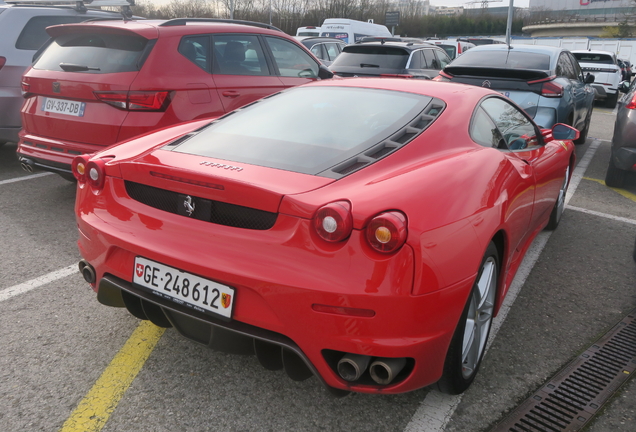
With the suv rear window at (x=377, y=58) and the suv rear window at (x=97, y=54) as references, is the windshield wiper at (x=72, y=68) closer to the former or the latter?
the suv rear window at (x=97, y=54)

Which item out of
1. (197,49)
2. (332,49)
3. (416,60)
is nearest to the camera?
(197,49)

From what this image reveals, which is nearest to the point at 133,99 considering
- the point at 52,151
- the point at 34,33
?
the point at 52,151

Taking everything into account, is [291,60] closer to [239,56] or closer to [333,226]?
[239,56]

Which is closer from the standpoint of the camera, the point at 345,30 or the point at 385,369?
the point at 385,369

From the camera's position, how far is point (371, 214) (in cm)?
Result: 197

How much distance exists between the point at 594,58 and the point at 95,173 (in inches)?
807

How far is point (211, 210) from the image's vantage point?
7.15 ft

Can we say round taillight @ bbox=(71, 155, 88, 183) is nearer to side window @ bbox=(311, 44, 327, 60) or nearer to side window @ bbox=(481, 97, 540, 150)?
side window @ bbox=(481, 97, 540, 150)

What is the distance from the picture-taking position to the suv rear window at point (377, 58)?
9.97 m

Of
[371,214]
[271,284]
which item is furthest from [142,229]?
[371,214]

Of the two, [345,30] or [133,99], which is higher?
[345,30]

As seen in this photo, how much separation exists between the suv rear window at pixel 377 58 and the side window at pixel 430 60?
66 centimetres

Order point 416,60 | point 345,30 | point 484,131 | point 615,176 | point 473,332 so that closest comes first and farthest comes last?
point 473,332 → point 484,131 → point 615,176 → point 416,60 → point 345,30

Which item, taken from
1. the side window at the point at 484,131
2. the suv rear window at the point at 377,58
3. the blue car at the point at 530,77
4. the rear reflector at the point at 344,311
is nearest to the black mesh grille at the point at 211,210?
the rear reflector at the point at 344,311
